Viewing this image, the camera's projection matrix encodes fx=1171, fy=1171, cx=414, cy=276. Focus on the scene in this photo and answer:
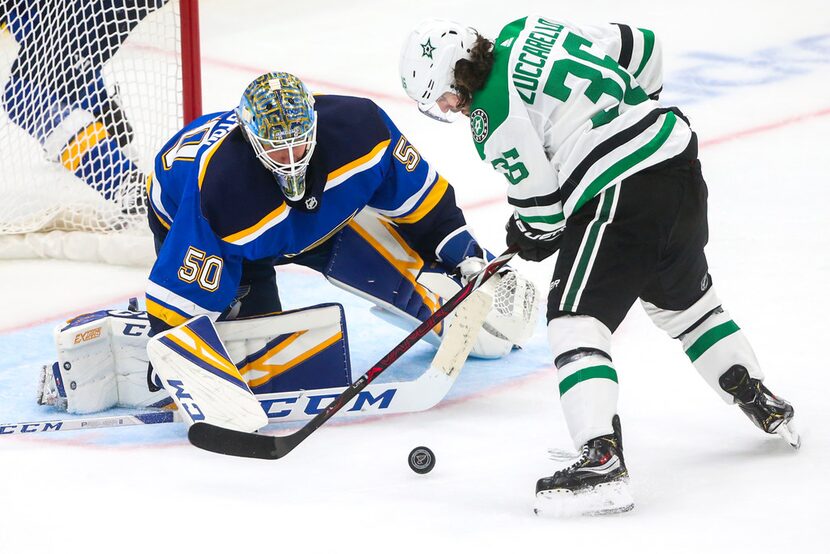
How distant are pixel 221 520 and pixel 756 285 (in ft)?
6.16

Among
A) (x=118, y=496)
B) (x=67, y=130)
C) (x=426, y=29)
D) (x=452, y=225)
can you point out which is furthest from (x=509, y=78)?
(x=67, y=130)

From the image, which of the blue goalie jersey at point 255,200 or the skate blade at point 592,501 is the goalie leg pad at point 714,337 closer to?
the skate blade at point 592,501

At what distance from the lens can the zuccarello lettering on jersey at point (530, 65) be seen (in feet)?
7.15

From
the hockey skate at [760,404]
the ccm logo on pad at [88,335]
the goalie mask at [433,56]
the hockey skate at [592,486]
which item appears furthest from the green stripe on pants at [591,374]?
the ccm logo on pad at [88,335]

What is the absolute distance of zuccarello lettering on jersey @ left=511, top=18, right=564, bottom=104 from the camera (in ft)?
7.15

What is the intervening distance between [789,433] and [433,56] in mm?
1034

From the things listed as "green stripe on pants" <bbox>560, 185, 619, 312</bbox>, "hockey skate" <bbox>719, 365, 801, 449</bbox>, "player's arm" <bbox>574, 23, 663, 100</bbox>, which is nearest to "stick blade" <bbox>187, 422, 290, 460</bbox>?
"green stripe on pants" <bbox>560, 185, 619, 312</bbox>

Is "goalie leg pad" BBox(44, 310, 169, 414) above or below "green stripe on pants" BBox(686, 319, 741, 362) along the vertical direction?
below

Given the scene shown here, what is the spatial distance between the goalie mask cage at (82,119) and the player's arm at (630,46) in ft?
5.63

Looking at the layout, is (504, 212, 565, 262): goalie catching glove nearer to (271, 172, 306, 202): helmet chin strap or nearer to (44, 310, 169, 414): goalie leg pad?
(271, 172, 306, 202): helmet chin strap

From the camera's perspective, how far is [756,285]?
3.41 metres

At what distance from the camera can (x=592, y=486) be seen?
2.11 meters

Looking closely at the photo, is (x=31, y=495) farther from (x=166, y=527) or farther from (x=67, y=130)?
(x=67, y=130)

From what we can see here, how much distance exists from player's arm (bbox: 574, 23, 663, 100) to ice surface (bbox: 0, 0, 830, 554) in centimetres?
79
